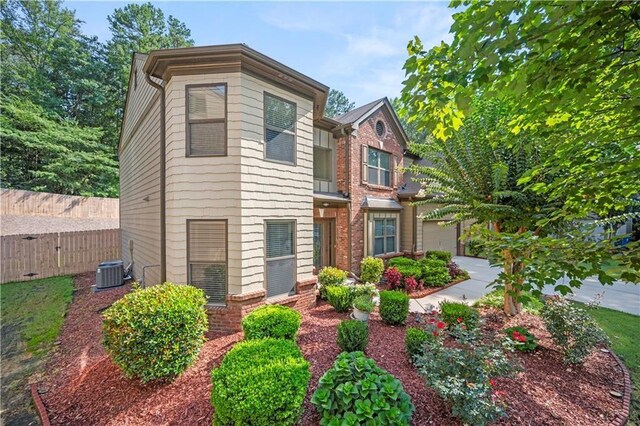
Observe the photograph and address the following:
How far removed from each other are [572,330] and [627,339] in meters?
2.85

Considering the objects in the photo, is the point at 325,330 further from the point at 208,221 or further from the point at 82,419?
the point at 82,419

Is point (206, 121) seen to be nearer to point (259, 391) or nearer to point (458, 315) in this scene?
point (259, 391)

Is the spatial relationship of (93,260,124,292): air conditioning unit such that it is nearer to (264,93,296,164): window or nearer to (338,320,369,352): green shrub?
(264,93,296,164): window

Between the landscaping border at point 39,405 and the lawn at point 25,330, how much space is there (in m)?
0.09

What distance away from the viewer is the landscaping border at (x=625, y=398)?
3.40m

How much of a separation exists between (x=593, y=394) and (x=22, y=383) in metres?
9.17

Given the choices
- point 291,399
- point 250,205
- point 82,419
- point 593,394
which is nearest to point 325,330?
point 291,399

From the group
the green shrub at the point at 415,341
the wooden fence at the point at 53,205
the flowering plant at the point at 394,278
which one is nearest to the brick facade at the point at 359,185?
the flowering plant at the point at 394,278

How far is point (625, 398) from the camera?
3824 mm

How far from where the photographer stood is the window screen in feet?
37.0

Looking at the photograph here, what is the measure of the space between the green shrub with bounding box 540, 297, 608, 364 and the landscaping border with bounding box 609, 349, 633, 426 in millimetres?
485

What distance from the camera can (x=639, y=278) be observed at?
2.37 meters

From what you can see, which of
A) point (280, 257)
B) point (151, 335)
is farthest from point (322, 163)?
point (151, 335)

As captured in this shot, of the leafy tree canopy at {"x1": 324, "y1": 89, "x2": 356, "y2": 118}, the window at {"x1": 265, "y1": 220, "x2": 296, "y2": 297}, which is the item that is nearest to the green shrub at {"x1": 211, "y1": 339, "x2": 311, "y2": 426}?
the window at {"x1": 265, "y1": 220, "x2": 296, "y2": 297}
